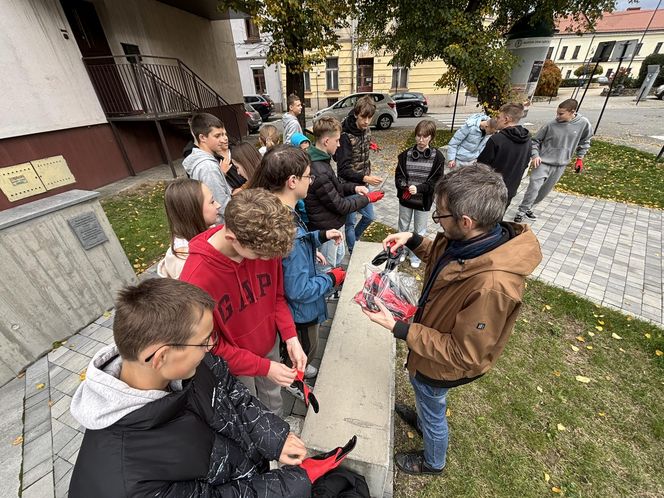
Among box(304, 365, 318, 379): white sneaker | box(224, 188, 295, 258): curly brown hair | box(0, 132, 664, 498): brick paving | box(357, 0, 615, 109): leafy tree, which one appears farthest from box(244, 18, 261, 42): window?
box(224, 188, 295, 258): curly brown hair

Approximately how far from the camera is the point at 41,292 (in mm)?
3141

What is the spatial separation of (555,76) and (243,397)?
1367 inches

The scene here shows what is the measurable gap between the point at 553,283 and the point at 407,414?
10.3 ft

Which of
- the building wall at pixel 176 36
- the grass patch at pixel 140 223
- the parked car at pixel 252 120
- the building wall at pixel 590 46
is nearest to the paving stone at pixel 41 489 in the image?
the grass patch at pixel 140 223

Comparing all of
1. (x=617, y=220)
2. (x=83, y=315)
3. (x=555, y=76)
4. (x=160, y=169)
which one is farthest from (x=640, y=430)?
(x=555, y=76)

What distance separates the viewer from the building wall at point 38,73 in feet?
19.6

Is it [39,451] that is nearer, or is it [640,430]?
[39,451]

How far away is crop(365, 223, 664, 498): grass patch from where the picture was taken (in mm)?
2262

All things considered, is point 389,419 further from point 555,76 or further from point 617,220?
point 555,76

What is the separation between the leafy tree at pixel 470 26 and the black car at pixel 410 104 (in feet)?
29.1

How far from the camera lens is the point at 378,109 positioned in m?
15.3

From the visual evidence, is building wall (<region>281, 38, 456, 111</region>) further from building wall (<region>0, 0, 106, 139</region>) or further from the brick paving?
the brick paving

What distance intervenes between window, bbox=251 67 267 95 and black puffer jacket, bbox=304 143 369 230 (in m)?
27.7

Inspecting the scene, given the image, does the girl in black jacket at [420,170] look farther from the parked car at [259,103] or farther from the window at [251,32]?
the window at [251,32]
